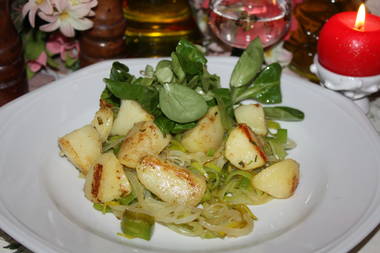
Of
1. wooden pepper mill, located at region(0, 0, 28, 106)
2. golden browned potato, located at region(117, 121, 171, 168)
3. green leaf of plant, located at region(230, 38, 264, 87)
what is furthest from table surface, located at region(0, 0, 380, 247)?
green leaf of plant, located at region(230, 38, 264, 87)

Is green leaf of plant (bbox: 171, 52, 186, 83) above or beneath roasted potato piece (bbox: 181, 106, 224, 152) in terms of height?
above

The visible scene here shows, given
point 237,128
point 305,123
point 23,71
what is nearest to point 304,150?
point 305,123

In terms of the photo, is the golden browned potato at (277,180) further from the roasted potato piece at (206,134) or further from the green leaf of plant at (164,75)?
the green leaf of plant at (164,75)

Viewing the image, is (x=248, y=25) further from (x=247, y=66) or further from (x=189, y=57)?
(x=189, y=57)

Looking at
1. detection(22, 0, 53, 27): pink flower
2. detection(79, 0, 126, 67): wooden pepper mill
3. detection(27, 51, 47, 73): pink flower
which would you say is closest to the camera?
detection(22, 0, 53, 27): pink flower

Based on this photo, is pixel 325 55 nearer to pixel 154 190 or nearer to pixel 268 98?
pixel 268 98

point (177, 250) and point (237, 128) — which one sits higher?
point (237, 128)

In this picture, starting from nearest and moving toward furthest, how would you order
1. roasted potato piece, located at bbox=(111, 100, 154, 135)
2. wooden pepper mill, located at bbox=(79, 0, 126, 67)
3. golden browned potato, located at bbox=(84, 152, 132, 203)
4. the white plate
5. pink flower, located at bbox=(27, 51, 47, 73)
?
the white plate, golden browned potato, located at bbox=(84, 152, 132, 203), roasted potato piece, located at bbox=(111, 100, 154, 135), wooden pepper mill, located at bbox=(79, 0, 126, 67), pink flower, located at bbox=(27, 51, 47, 73)

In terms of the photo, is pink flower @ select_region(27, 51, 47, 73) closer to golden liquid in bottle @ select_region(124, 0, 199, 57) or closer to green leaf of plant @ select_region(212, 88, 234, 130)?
golden liquid in bottle @ select_region(124, 0, 199, 57)
